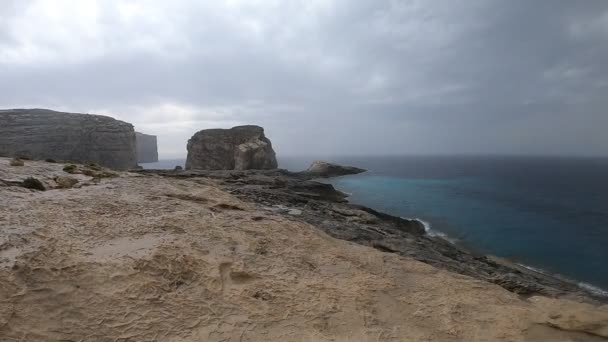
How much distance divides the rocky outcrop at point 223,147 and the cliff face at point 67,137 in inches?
520

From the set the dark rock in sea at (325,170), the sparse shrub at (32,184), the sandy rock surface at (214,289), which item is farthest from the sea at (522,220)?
the sparse shrub at (32,184)

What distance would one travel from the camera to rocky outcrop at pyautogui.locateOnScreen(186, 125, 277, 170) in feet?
241

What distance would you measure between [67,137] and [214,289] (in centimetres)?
6610

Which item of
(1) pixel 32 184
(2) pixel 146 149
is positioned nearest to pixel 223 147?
(1) pixel 32 184

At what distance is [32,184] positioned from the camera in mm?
10141

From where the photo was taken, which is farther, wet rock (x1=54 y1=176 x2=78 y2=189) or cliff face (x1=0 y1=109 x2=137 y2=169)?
cliff face (x1=0 y1=109 x2=137 y2=169)

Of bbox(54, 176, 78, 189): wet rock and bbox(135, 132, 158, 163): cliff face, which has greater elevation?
bbox(135, 132, 158, 163): cliff face

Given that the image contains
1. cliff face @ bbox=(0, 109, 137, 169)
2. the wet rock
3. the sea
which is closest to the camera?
the wet rock

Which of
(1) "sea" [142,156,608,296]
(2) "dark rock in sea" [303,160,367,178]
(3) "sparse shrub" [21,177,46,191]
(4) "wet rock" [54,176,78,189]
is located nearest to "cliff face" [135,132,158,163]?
(2) "dark rock in sea" [303,160,367,178]

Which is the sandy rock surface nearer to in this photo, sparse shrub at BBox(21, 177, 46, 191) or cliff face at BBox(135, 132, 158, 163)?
sparse shrub at BBox(21, 177, 46, 191)

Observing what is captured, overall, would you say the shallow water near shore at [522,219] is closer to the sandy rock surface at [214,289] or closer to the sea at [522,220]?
the sea at [522,220]

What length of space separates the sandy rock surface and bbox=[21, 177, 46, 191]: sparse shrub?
1.95ft

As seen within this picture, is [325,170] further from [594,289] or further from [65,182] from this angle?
→ [65,182]

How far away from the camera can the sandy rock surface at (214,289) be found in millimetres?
5367
